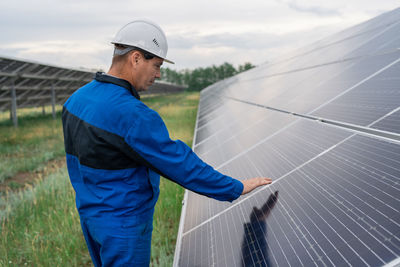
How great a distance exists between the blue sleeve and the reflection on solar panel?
51 centimetres

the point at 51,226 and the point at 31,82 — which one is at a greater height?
the point at 31,82

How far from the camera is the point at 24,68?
16484 mm

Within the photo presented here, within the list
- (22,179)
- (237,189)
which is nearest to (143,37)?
(237,189)

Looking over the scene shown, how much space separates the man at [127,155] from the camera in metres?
1.98

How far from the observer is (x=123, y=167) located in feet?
6.86

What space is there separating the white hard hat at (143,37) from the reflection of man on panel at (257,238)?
1414mm

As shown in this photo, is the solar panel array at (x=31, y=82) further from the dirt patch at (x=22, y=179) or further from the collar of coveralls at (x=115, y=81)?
the collar of coveralls at (x=115, y=81)

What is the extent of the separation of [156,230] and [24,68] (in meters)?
15.2

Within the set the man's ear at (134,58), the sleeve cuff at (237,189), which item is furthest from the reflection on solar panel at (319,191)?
the man's ear at (134,58)

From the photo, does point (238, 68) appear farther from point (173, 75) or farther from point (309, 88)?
point (309, 88)

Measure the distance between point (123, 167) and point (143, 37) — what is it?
880 mm

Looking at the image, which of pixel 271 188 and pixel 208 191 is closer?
pixel 208 191

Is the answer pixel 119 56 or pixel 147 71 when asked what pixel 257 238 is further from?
pixel 119 56

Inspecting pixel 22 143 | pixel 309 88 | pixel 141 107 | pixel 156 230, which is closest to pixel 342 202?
pixel 141 107
